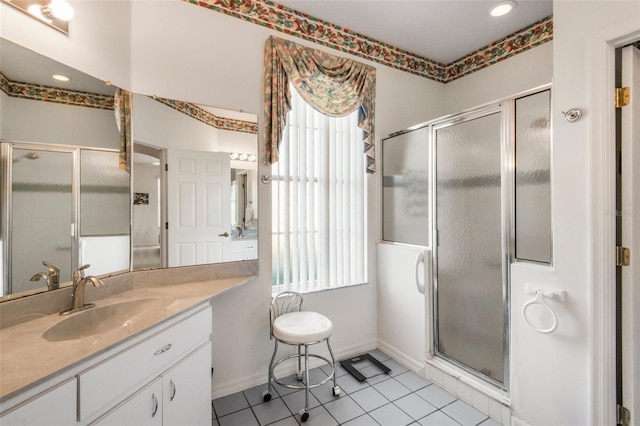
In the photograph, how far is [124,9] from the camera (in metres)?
1.70

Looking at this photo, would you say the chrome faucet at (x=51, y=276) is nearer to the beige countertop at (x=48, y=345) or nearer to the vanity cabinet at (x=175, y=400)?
the beige countertop at (x=48, y=345)

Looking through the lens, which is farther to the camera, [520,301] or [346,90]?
[346,90]

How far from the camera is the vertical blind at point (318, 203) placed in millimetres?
2299

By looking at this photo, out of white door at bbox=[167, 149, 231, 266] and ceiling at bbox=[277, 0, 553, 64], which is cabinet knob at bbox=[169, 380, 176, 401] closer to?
white door at bbox=[167, 149, 231, 266]

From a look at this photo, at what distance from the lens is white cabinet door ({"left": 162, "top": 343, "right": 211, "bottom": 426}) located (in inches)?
50.4

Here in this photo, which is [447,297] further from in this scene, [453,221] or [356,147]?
[356,147]

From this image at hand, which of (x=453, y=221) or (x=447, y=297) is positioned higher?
(x=453, y=221)

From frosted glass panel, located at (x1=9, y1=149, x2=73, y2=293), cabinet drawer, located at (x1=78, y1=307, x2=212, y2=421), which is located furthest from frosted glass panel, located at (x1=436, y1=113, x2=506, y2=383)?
frosted glass panel, located at (x1=9, y1=149, x2=73, y2=293)

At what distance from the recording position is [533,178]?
163 cm

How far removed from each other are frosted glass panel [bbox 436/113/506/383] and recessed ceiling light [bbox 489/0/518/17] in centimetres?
100

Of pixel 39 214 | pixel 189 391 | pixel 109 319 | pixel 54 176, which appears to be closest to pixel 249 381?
pixel 189 391

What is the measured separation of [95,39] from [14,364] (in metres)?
1.65

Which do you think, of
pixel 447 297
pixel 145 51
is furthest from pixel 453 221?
pixel 145 51

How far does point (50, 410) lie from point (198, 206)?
53.2 inches
